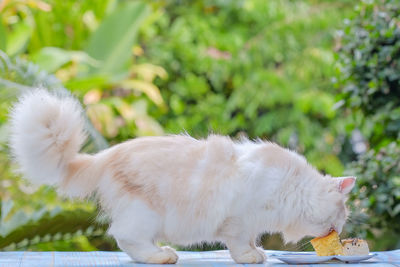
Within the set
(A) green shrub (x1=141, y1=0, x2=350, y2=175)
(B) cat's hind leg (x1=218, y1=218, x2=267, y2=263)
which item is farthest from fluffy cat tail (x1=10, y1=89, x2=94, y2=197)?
(A) green shrub (x1=141, y1=0, x2=350, y2=175)

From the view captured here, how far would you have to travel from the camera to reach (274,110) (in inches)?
266

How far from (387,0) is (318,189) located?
1.56 meters

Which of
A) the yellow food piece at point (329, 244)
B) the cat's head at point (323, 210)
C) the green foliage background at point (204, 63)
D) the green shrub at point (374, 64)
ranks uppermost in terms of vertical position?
the green shrub at point (374, 64)

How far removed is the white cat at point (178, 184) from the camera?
6.37ft

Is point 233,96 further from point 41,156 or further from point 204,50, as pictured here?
point 41,156

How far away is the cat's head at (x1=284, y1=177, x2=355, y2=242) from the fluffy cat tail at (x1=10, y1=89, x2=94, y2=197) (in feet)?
2.27

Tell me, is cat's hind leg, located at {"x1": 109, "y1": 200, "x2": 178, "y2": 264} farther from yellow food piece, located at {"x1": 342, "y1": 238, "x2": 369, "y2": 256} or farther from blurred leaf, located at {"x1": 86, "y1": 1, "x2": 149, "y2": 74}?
blurred leaf, located at {"x1": 86, "y1": 1, "x2": 149, "y2": 74}

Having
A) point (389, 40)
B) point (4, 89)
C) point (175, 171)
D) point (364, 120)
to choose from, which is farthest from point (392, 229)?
point (4, 89)

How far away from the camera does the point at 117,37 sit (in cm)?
627

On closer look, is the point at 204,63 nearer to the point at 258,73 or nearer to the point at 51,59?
the point at 258,73

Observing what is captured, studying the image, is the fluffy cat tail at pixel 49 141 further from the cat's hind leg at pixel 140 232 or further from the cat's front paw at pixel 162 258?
the cat's front paw at pixel 162 258

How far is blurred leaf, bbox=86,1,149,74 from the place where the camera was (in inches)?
247

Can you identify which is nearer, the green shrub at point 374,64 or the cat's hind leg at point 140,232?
the cat's hind leg at point 140,232

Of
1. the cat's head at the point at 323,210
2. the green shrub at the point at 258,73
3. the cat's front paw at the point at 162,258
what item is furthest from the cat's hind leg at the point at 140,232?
the green shrub at the point at 258,73
